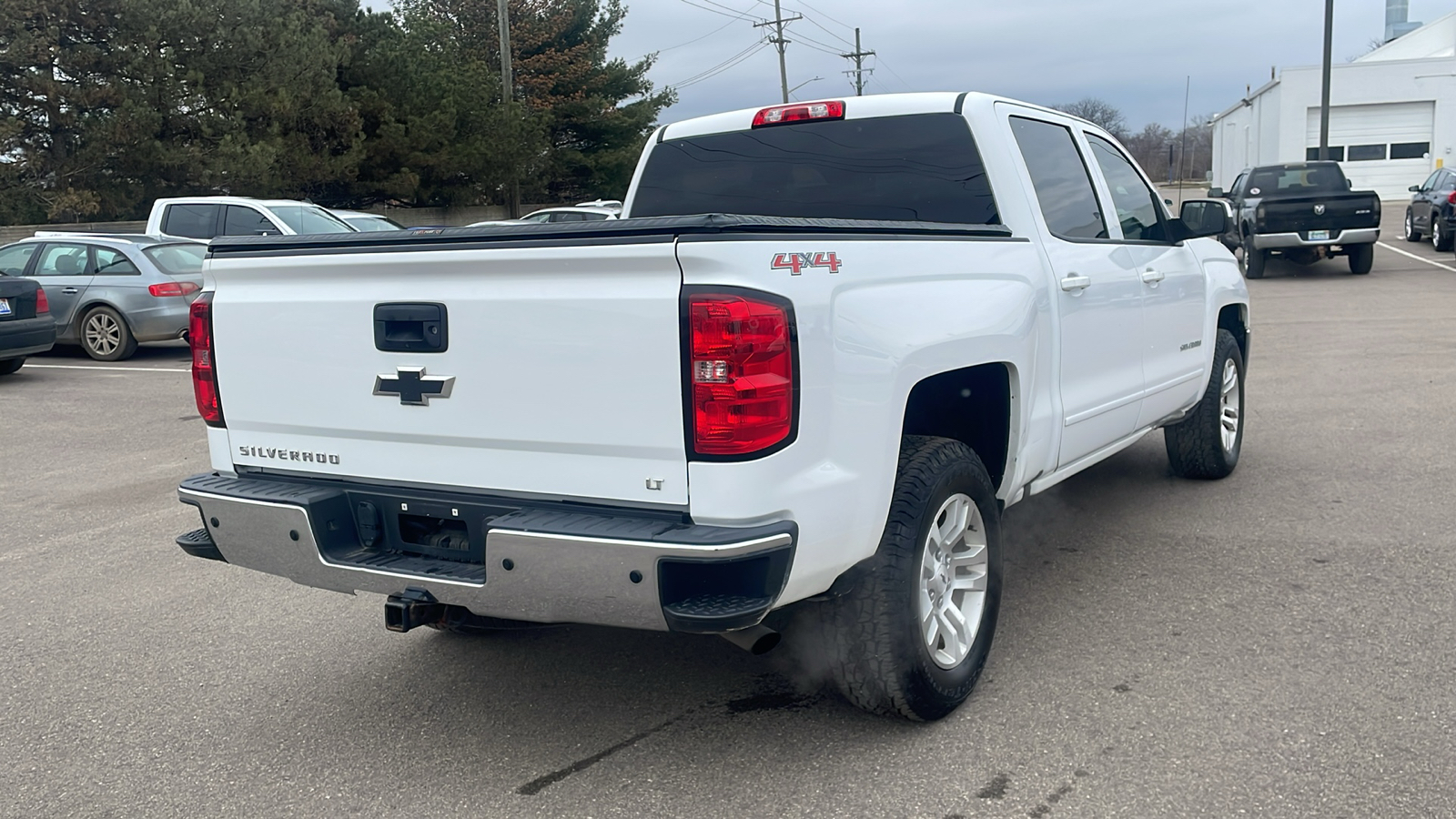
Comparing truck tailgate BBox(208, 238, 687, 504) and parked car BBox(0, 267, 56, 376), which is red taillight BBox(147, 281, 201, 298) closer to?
parked car BBox(0, 267, 56, 376)

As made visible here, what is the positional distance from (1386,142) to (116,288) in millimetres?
48080

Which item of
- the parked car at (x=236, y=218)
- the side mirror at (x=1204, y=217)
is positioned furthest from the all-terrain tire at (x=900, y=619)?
the parked car at (x=236, y=218)

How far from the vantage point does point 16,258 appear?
46.7 ft

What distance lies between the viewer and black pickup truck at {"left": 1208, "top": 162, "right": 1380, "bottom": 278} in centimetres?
Result: 1858

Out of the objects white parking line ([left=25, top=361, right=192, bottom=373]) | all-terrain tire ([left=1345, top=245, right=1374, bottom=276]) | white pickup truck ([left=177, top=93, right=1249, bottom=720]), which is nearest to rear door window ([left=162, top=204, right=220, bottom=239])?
white parking line ([left=25, top=361, right=192, bottom=373])

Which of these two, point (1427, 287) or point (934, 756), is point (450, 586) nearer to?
point (934, 756)

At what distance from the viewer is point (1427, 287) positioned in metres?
17.3

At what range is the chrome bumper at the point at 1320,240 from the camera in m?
18.7

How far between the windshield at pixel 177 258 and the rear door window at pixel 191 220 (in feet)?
7.50

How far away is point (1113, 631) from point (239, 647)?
128 inches

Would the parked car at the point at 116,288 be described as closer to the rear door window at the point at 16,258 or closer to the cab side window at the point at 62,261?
the cab side window at the point at 62,261

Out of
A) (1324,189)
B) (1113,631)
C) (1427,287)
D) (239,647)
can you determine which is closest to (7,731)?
(239,647)

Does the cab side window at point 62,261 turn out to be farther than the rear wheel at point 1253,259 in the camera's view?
No

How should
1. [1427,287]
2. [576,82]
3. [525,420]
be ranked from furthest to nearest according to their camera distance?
[576,82] < [1427,287] < [525,420]
